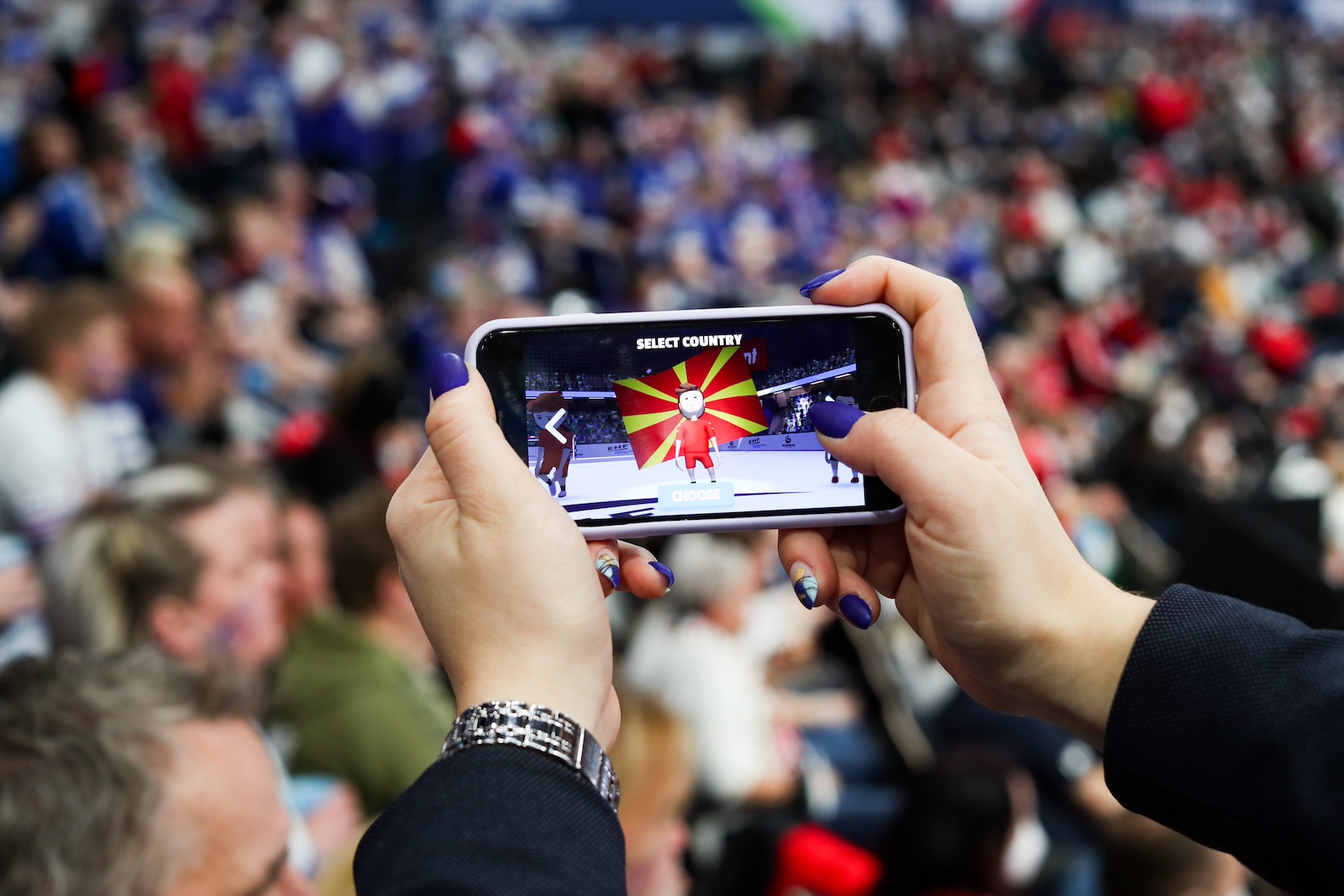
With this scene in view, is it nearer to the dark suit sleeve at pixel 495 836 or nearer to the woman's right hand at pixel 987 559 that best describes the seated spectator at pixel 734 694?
the woman's right hand at pixel 987 559

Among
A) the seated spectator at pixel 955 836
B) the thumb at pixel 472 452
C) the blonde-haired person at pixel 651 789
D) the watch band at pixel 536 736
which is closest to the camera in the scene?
the watch band at pixel 536 736

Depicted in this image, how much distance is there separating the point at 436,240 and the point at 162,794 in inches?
278

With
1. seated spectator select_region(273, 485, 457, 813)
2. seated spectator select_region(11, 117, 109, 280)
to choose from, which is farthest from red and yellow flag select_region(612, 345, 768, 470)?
seated spectator select_region(11, 117, 109, 280)

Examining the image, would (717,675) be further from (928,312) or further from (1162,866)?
(928,312)

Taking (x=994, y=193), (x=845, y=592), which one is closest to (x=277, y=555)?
(x=845, y=592)

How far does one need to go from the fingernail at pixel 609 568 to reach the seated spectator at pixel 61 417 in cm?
241

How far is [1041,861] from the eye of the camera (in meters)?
2.36

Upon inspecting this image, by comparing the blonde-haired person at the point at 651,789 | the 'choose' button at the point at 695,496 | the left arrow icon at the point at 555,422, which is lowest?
the blonde-haired person at the point at 651,789

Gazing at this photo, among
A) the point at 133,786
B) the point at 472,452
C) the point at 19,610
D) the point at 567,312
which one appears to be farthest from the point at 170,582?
the point at 567,312

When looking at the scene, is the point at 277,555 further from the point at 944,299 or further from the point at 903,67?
the point at 903,67

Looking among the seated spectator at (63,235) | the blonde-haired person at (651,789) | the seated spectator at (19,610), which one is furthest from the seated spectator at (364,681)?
the seated spectator at (63,235)

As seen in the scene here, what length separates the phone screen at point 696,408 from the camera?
115 cm

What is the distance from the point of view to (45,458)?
9.38ft

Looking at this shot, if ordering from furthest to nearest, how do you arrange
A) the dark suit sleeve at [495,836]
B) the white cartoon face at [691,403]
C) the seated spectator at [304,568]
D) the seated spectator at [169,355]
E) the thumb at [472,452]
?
the seated spectator at [169,355]
the seated spectator at [304,568]
the white cartoon face at [691,403]
the thumb at [472,452]
the dark suit sleeve at [495,836]
